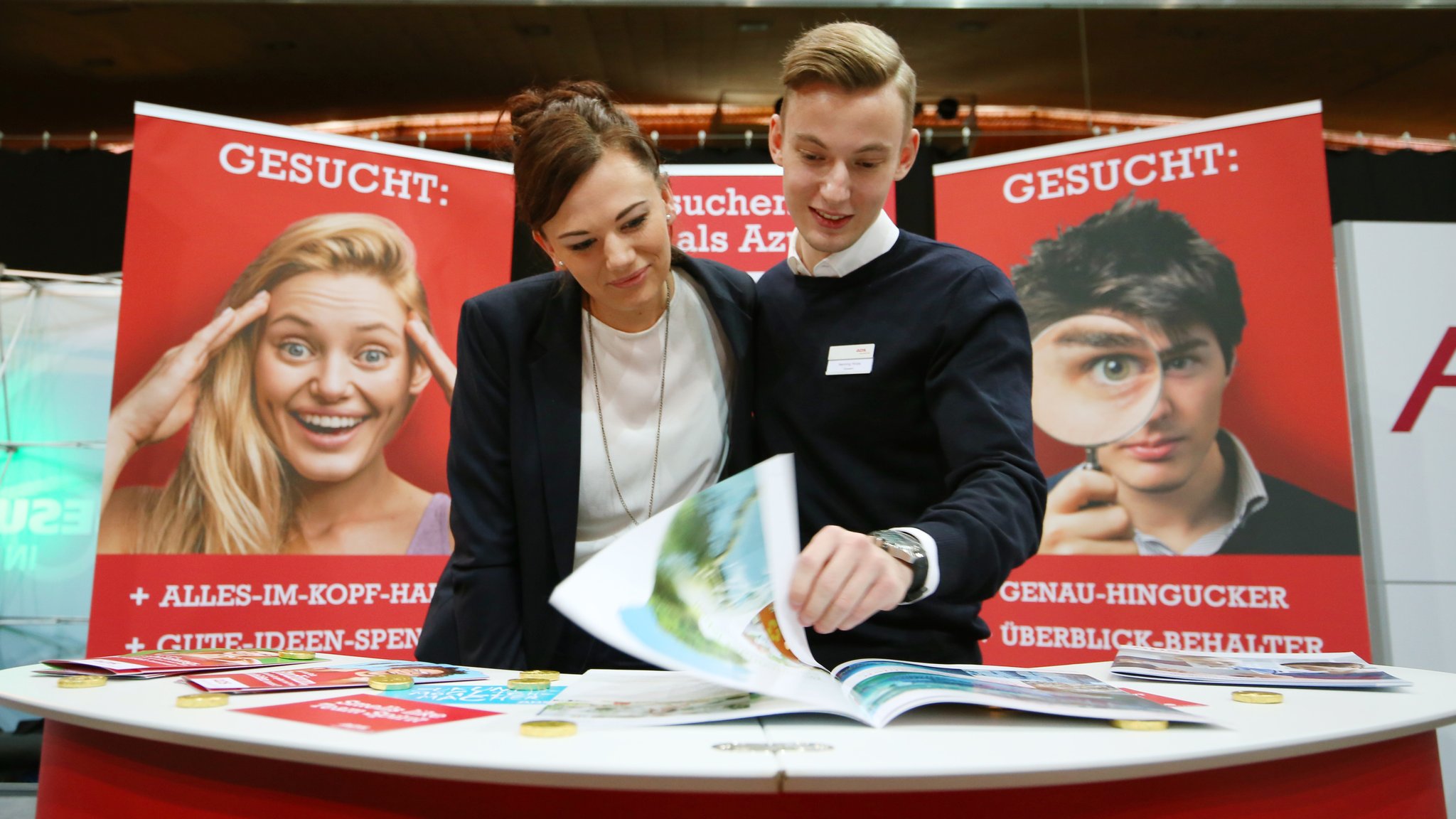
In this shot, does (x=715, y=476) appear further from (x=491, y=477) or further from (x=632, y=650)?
(x=632, y=650)

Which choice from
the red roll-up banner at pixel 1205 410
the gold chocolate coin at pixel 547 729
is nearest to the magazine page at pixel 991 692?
the gold chocolate coin at pixel 547 729

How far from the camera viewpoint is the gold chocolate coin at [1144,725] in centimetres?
77

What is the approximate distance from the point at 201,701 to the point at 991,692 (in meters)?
0.70

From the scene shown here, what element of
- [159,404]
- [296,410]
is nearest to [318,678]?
[296,410]

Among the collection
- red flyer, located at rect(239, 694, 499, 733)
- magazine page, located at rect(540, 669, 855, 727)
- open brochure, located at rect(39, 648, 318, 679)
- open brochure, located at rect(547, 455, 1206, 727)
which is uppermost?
open brochure, located at rect(547, 455, 1206, 727)

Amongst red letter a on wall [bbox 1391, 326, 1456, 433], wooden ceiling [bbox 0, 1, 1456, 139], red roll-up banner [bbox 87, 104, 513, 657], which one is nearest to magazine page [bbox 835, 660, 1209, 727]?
red roll-up banner [bbox 87, 104, 513, 657]

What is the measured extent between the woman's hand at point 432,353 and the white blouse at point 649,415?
1.96 m

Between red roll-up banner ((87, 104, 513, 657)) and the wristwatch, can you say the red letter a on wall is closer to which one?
the wristwatch

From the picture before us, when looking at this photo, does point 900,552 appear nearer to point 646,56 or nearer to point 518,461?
point 518,461

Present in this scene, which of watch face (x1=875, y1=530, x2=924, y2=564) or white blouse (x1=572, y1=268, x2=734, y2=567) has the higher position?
white blouse (x1=572, y1=268, x2=734, y2=567)

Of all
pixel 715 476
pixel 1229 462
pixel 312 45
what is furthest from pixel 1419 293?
pixel 312 45

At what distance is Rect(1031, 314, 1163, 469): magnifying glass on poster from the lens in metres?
3.28

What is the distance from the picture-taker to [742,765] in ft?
2.04

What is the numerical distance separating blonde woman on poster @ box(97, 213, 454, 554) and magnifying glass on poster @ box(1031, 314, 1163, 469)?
2.11m
